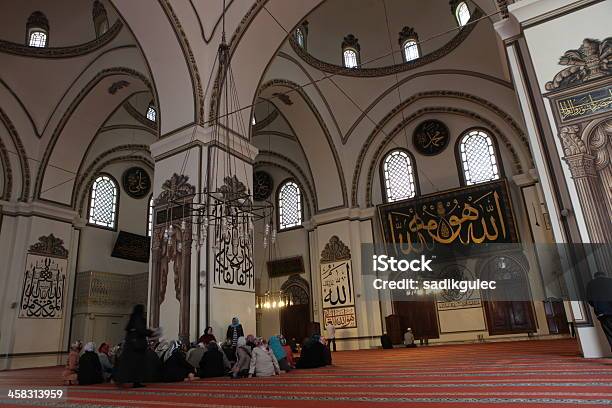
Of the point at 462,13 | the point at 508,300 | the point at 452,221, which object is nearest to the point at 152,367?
the point at 452,221

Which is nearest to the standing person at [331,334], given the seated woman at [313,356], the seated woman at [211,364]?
the seated woman at [313,356]

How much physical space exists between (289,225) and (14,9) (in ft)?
24.7

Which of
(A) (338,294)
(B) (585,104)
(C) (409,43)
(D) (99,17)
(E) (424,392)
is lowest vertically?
(E) (424,392)

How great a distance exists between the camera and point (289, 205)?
39.4 feet

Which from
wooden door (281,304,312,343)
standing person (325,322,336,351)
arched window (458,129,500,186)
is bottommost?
standing person (325,322,336,351)

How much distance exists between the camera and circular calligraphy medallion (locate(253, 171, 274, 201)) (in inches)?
485

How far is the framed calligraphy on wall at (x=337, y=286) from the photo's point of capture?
9.48 m

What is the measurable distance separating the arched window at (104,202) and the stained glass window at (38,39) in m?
3.28

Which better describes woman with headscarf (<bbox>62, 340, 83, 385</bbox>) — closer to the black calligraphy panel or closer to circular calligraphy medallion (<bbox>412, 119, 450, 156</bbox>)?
the black calligraphy panel

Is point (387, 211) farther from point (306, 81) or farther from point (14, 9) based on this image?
point (14, 9)

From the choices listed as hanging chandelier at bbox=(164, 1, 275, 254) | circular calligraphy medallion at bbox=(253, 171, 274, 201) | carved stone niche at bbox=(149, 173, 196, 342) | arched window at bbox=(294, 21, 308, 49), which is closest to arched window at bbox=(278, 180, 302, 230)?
circular calligraphy medallion at bbox=(253, 171, 274, 201)

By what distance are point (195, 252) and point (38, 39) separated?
617 cm

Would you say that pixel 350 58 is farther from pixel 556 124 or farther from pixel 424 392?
pixel 424 392

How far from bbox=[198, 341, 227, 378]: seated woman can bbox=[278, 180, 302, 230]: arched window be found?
7277 millimetres
